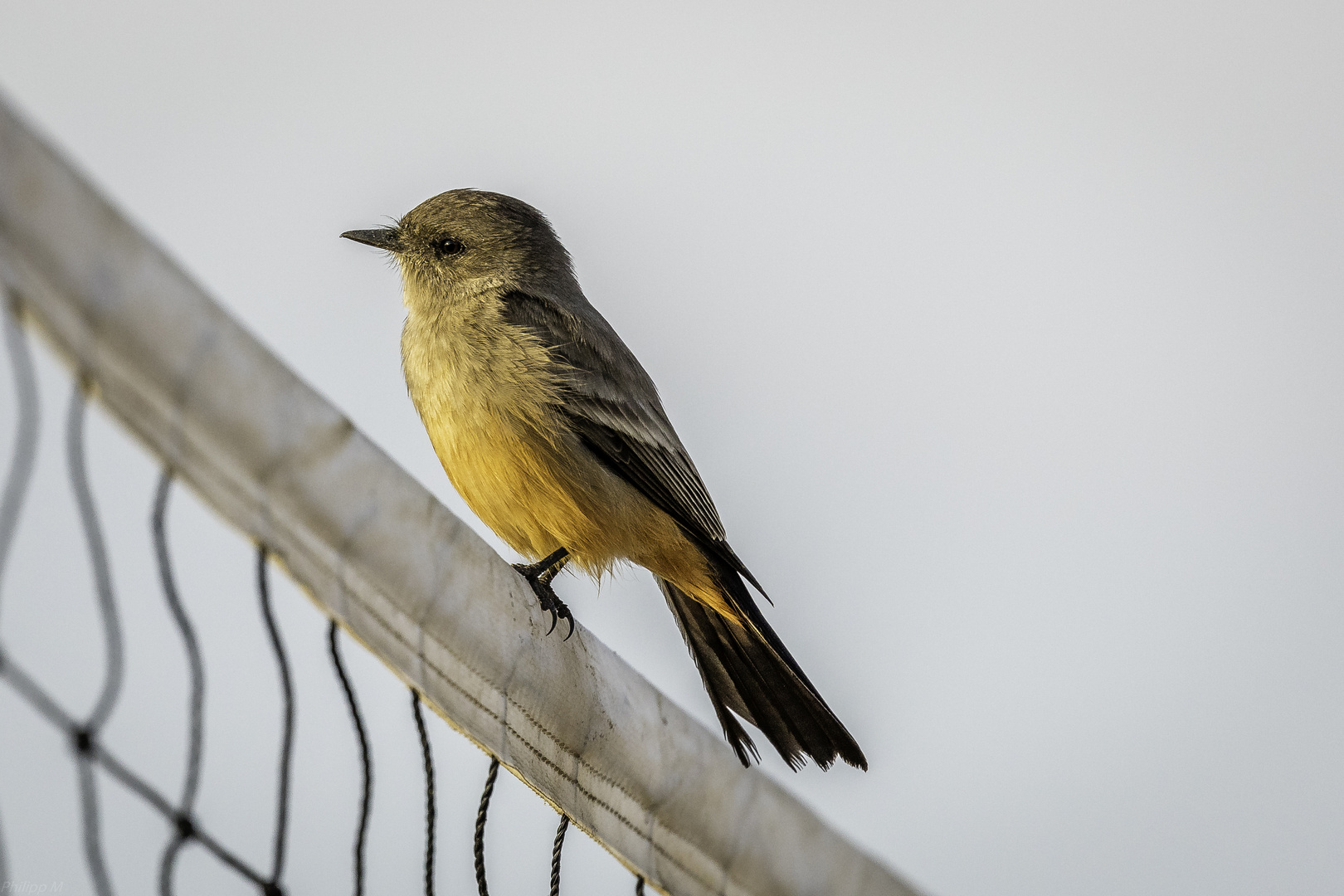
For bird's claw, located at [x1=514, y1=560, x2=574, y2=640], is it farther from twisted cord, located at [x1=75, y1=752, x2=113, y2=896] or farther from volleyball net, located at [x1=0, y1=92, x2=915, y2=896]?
twisted cord, located at [x1=75, y1=752, x2=113, y2=896]

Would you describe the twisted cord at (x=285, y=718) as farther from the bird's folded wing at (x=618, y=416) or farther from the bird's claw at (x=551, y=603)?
the bird's folded wing at (x=618, y=416)

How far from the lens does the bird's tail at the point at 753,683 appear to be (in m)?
4.20

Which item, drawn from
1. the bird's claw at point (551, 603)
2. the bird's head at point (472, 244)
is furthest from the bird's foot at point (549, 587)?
the bird's head at point (472, 244)

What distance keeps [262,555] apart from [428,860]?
875mm

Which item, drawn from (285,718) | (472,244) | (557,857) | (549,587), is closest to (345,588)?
(285,718)

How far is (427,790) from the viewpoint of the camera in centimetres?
261

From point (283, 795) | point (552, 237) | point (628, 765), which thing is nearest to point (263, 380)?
point (283, 795)

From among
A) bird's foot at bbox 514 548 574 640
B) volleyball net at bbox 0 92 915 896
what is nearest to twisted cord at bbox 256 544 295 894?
volleyball net at bbox 0 92 915 896

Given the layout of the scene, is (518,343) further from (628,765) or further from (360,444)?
(360,444)

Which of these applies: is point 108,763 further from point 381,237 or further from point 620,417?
point 381,237

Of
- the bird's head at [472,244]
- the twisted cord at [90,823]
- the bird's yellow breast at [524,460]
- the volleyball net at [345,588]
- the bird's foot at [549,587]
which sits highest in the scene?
the bird's head at [472,244]

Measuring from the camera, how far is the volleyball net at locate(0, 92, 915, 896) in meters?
1.69

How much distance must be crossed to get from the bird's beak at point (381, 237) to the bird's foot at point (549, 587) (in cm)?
161

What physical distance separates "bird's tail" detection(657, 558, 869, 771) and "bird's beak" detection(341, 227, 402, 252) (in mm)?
1798
